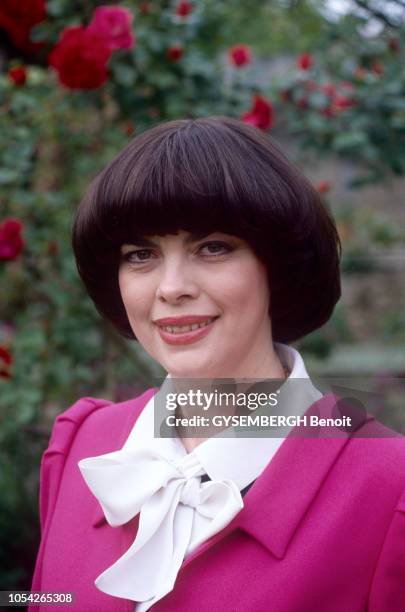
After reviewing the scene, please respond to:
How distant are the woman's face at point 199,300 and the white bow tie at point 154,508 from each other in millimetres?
175

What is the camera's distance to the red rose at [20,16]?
2.44 metres

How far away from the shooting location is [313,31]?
12.3ft

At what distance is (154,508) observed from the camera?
Answer: 4.27 feet

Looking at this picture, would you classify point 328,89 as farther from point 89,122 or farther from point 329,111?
point 89,122

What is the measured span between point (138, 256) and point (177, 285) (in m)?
0.13

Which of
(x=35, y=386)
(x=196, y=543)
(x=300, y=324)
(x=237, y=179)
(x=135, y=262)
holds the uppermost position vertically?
(x=237, y=179)

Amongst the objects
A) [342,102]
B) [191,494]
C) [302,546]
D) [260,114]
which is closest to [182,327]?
[191,494]

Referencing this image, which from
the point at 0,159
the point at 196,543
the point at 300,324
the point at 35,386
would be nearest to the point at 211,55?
the point at 0,159

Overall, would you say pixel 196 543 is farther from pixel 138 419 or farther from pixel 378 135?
pixel 378 135

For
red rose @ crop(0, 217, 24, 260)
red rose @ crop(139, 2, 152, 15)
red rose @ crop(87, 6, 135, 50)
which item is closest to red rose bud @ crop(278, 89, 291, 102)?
red rose @ crop(139, 2, 152, 15)

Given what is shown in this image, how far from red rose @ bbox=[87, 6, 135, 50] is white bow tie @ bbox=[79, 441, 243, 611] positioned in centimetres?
137

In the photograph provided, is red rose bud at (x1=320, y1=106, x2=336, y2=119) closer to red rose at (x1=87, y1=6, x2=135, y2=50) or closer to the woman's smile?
red rose at (x1=87, y1=6, x2=135, y2=50)

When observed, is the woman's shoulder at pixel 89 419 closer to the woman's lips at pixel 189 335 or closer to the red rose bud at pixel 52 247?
the woman's lips at pixel 189 335

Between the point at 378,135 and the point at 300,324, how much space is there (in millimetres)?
1304
